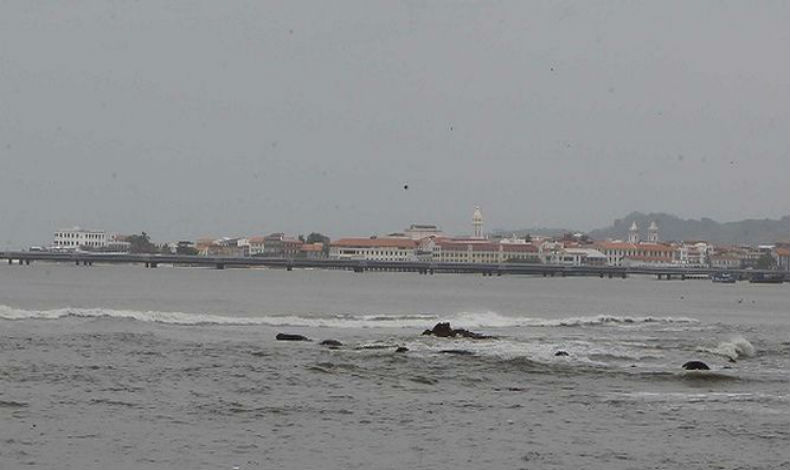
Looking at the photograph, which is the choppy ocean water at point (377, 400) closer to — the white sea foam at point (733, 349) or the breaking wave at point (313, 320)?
the white sea foam at point (733, 349)

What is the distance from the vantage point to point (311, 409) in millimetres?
23328

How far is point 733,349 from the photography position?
40500 millimetres

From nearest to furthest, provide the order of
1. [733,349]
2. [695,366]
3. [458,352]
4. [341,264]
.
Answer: [695,366] < [458,352] < [733,349] < [341,264]

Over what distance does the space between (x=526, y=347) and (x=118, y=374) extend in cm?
1544

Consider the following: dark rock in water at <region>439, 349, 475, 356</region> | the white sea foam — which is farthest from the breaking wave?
dark rock in water at <region>439, 349, 475, 356</region>

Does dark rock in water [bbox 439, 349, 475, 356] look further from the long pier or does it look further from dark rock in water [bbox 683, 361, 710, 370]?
the long pier

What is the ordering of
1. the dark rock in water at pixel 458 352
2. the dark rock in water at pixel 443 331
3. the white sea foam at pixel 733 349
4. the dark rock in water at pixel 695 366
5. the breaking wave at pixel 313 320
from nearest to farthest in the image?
1. the dark rock in water at pixel 695 366
2. the dark rock in water at pixel 458 352
3. the white sea foam at pixel 733 349
4. the dark rock in water at pixel 443 331
5. the breaking wave at pixel 313 320

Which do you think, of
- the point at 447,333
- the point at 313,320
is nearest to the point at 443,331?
the point at 447,333

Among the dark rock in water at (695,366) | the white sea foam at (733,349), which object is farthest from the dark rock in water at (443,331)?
the dark rock in water at (695,366)

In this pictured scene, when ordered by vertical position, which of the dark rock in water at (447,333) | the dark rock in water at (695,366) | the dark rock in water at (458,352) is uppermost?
the dark rock in water at (447,333)

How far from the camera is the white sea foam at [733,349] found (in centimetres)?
3922

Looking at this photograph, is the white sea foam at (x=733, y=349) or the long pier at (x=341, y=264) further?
the long pier at (x=341, y=264)

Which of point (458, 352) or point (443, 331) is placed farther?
point (443, 331)

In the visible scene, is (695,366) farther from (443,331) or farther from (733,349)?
(443,331)
